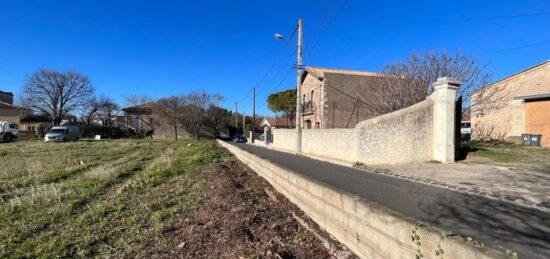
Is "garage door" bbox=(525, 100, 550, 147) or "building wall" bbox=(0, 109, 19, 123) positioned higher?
"building wall" bbox=(0, 109, 19, 123)

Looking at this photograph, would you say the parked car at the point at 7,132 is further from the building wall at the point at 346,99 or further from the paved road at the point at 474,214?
the paved road at the point at 474,214

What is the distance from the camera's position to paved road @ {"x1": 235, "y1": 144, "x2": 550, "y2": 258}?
4646 mm

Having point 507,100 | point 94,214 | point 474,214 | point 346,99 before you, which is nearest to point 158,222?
point 94,214

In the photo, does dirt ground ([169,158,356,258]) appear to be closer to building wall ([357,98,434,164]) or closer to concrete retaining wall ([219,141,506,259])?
concrete retaining wall ([219,141,506,259])

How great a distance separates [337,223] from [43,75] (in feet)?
231

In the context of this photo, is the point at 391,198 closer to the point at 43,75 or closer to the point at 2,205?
the point at 2,205

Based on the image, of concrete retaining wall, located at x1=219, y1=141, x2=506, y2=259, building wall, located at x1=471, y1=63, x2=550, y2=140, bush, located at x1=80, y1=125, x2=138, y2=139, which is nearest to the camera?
concrete retaining wall, located at x1=219, y1=141, x2=506, y2=259

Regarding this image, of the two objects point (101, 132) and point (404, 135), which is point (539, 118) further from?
point (101, 132)

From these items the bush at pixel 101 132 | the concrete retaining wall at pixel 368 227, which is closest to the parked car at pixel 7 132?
the bush at pixel 101 132

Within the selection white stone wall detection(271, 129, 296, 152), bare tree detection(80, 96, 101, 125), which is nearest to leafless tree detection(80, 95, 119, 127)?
bare tree detection(80, 96, 101, 125)

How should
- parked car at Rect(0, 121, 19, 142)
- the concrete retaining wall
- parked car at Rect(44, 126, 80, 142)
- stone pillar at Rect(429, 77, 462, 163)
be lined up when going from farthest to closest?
parked car at Rect(0, 121, 19, 142) < parked car at Rect(44, 126, 80, 142) < stone pillar at Rect(429, 77, 462, 163) < the concrete retaining wall

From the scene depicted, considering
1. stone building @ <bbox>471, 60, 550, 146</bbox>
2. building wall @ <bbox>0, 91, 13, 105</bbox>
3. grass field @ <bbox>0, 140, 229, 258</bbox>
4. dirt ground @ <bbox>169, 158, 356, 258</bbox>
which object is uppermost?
building wall @ <bbox>0, 91, 13, 105</bbox>

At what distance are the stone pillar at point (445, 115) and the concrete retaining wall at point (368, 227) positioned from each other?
10.7 metres

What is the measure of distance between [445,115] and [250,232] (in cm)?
1228
